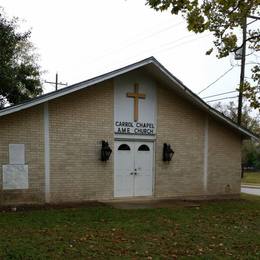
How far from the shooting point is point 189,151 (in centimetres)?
1475

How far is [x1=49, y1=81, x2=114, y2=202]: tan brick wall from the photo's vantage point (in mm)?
12055

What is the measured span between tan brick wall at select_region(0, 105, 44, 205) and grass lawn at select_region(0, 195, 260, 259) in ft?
3.98

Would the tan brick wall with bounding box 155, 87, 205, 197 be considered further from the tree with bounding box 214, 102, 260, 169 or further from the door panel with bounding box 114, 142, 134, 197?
the tree with bounding box 214, 102, 260, 169

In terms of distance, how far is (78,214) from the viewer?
10117 mm

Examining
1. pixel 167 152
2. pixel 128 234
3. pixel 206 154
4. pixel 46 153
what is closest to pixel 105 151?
pixel 46 153

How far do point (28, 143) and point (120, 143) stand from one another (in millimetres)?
3493

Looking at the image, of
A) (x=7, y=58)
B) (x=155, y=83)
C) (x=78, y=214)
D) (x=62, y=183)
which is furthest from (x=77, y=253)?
(x=7, y=58)

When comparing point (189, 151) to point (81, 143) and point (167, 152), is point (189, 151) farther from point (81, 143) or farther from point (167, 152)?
point (81, 143)

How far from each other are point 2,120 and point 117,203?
15.9 ft

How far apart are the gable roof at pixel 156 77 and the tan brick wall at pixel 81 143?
0.70 m

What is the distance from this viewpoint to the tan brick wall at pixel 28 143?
11266 millimetres

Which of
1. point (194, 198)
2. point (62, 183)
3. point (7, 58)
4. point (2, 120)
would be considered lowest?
point (194, 198)

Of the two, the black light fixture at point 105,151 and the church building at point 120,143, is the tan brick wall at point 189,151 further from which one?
the black light fixture at point 105,151

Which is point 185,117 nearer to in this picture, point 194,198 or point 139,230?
point 194,198
